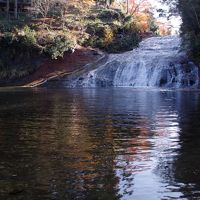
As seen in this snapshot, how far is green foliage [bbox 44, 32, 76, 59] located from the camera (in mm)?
51031

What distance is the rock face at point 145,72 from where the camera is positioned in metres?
41.9

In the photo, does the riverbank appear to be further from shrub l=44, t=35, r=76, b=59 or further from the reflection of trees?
the reflection of trees

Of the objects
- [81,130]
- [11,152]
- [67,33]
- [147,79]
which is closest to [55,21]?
[67,33]

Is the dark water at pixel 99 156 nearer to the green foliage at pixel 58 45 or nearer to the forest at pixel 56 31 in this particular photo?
the forest at pixel 56 31

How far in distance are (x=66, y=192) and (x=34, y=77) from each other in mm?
43241

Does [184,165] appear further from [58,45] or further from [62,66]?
[58,45]

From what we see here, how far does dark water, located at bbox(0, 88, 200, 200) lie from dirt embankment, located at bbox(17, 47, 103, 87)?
31.2 metres

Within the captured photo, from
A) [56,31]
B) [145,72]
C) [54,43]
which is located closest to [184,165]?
[145,72]

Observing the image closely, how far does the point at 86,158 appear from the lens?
31.9 feet

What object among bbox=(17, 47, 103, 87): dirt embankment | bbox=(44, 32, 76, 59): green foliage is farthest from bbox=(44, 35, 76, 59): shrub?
bbox=(17, 47, 103, 87): dirt embankment

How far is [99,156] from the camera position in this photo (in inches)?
391

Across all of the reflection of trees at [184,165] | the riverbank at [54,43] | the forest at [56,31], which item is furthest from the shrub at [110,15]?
the reflection of trees at [184,165]

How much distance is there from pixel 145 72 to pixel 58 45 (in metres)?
11.6

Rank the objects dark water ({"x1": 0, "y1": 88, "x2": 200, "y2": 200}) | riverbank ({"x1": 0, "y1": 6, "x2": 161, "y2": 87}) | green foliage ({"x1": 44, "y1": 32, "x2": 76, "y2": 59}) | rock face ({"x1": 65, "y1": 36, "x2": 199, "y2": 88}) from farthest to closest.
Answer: green foliage ({"x1": 44, "y1": 32, "x2": 76, "y2": 59})
riverbank ({"x1": 0, "y1": 6, "x2": 161, "y2": 87})
rock face ({"x1": 65, "y1": 36, "x2": 199, "y2": 88})
dark water ({"x1": 0, "y1": 88, "x2": 200, "y2": 200})
